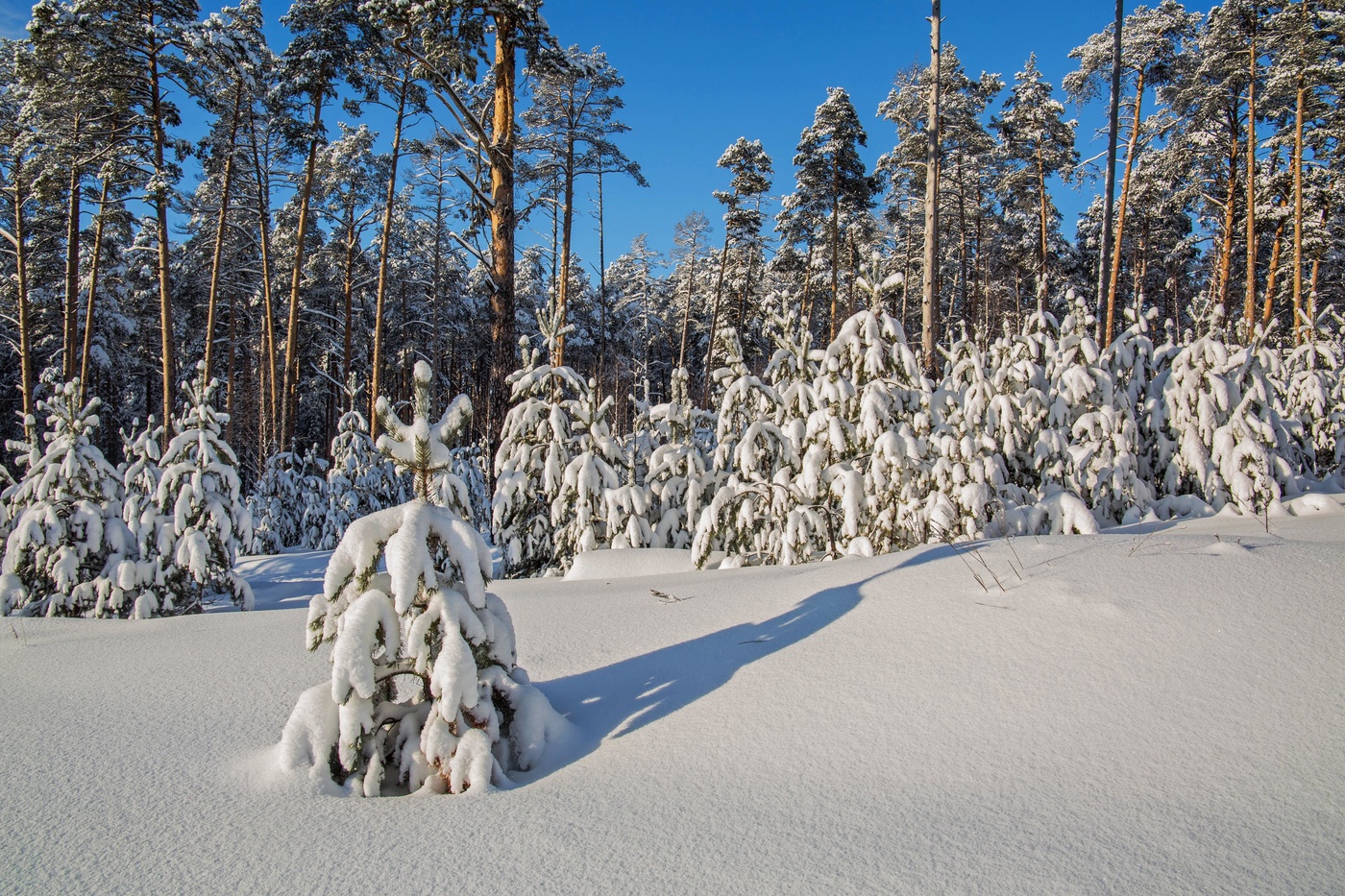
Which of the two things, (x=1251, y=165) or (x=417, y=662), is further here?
(x=1251, y=165)

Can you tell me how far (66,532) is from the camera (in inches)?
229

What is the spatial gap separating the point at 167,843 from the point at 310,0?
53.6ft

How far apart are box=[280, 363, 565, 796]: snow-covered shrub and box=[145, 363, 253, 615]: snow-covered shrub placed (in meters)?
4.98

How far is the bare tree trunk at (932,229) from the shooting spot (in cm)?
898

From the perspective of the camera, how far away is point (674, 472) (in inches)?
268

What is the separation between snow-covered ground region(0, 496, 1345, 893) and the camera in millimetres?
1623

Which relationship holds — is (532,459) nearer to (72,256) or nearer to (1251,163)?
(72,256)

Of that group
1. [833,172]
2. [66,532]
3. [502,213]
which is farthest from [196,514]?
[833,172]

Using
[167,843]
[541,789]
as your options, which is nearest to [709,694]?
[541,789]

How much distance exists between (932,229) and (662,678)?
29.2 feet

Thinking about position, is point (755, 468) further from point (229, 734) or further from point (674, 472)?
point (229, 734)

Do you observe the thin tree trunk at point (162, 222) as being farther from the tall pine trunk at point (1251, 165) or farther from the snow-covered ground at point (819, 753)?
the tall pine trunk at point (1251, 165)

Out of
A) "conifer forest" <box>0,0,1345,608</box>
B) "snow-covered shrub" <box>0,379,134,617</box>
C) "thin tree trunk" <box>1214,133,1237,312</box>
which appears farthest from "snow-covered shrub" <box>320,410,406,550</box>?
"thin tree trunk" <box>1214,133,1237,312</box>

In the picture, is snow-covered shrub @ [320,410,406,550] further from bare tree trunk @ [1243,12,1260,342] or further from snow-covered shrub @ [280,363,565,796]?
bare tree trunk @ [1243,12,1260,342]
